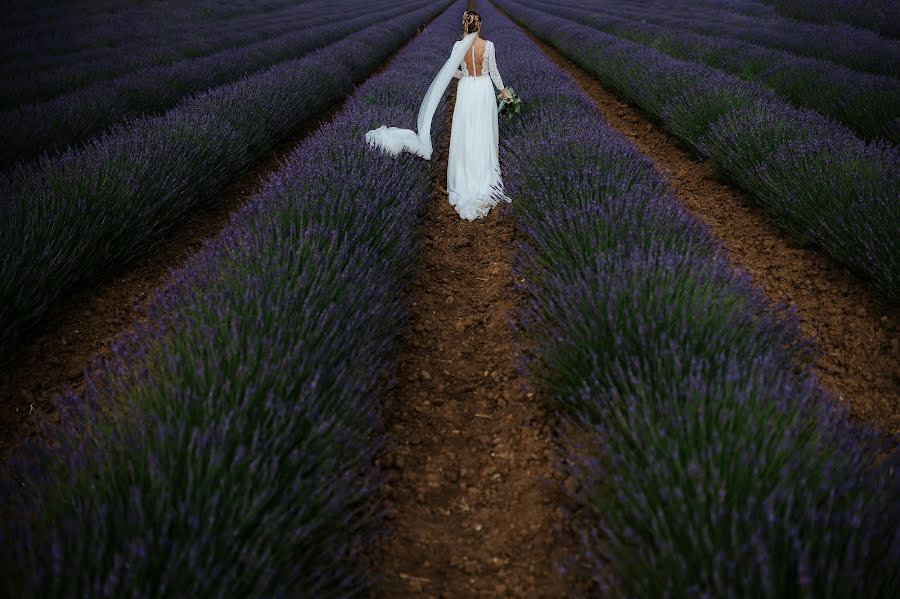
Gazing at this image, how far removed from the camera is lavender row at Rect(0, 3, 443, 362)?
8.32 feet

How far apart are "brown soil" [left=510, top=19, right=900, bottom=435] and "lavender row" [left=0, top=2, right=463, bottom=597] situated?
5.93 feet

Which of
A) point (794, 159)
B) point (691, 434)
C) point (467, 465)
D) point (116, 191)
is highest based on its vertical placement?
point (116, 191)

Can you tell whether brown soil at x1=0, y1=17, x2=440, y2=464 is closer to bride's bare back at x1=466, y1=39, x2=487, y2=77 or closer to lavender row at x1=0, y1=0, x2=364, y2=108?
bride's bare back at x1=466, y1=39, x2=487, y2=77

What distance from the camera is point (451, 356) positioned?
2490 mm

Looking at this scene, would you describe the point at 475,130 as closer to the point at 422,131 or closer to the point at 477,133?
the point at 477,133

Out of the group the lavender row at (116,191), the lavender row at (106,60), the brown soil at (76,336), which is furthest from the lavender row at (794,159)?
the lavender row at (106,60)

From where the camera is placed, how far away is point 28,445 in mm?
1241

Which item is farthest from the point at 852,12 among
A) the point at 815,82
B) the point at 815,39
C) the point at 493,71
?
the point at 493,71

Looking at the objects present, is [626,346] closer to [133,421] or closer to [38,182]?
[133,421]

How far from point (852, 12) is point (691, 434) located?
42.4ft

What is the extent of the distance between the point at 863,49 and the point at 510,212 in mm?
5970

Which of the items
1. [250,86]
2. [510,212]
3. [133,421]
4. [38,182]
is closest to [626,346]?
[133,421]

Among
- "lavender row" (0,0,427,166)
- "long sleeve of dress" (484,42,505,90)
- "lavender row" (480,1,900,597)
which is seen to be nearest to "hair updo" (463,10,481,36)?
"long sleeve of dress" (484,42,505,90)

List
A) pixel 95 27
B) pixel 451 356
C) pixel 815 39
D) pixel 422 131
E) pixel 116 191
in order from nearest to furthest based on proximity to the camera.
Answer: pixel 451 356, pixel 116 191, pixel 422 131, pixel 815 39, pixel 95 27
